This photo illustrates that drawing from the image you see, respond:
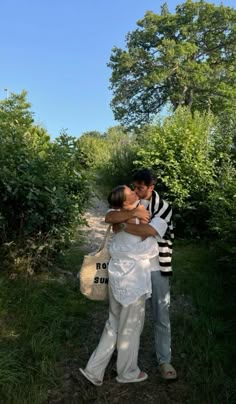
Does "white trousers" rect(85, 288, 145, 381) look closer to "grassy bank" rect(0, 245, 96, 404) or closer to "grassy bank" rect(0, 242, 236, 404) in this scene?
"grassy bank" rect(0, 242, 236, 404)

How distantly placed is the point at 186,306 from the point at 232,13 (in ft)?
107

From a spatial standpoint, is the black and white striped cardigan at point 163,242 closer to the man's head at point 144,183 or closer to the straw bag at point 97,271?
the man's head at point 144,183

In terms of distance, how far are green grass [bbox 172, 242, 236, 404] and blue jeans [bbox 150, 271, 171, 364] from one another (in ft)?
1.01

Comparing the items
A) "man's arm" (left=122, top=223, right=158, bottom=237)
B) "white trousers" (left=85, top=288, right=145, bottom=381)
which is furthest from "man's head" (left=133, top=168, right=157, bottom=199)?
"white trousers" (left=85, top=288, right=145, bottom=381)

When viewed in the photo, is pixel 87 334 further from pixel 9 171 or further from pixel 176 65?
pixel 176 65

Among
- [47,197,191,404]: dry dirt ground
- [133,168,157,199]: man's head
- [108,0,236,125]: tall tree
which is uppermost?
[108,0,236,125]: tall tree

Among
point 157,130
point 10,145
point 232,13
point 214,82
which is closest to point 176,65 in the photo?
point 214,82

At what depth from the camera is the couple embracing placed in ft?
9.89

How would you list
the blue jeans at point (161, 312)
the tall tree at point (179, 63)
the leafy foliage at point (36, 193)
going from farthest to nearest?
1. the tall tree at point (179, 63)
2. the leafy foliage at point (36, 193)
3. the blue jeans at point (161, 312)

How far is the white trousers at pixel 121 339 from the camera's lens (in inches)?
121

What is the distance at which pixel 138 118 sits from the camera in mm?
34094

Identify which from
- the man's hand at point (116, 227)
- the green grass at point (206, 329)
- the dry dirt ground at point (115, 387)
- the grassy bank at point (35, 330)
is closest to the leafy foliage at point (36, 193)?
the grassy bank at point (35, 330)

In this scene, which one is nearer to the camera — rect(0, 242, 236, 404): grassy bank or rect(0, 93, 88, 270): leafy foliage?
rect(0, 242, 236, 404): grassy bank

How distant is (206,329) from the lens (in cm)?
403
